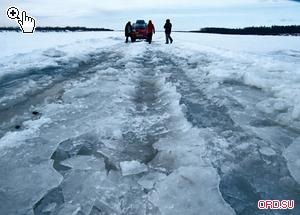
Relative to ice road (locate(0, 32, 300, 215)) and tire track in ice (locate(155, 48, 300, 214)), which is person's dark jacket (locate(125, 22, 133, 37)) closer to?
ice road (locate(0, 32, 300, 215))

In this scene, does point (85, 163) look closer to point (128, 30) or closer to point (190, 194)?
point (190, 194)

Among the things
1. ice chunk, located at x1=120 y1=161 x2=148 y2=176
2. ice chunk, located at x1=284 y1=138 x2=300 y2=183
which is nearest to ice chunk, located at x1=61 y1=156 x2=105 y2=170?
ice chunk, located at x1=120 y1=161 x2=148 y2=176

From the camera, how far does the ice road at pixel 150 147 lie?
3092mm

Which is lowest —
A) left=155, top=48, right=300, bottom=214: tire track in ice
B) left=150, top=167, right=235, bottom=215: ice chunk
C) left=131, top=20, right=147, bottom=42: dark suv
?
left=150, top=167, right=235, bottom=215: ice chunk

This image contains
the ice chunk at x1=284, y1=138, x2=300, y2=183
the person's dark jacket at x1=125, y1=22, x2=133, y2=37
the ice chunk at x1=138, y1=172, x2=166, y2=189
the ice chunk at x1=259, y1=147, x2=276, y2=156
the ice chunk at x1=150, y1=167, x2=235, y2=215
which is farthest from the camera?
the person's dark jacket at x1=125, y1=22, x2=133, y2=37

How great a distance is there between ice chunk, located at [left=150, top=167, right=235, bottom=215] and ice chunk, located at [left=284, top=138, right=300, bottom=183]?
0.88 metres

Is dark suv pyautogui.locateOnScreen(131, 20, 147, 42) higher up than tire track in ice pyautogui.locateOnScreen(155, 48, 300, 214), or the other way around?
dark suv pyautogui.locateOnScreen(131, 20, 147, 42)

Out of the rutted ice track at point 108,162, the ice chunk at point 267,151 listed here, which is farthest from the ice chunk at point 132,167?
the ice chunk at point 267,151

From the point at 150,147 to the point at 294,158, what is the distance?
1.78 m

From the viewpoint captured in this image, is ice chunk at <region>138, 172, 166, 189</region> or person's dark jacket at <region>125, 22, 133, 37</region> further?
person's dark jacket at <region>125, 22, 133, 37</region>

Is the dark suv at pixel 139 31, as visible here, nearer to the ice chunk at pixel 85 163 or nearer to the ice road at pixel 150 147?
the ice road at pixel 150 147

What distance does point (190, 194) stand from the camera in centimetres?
314

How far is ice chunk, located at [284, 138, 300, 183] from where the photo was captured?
3.53 metres

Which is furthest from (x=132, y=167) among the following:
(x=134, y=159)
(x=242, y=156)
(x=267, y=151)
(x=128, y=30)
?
(x=128, y=30)
